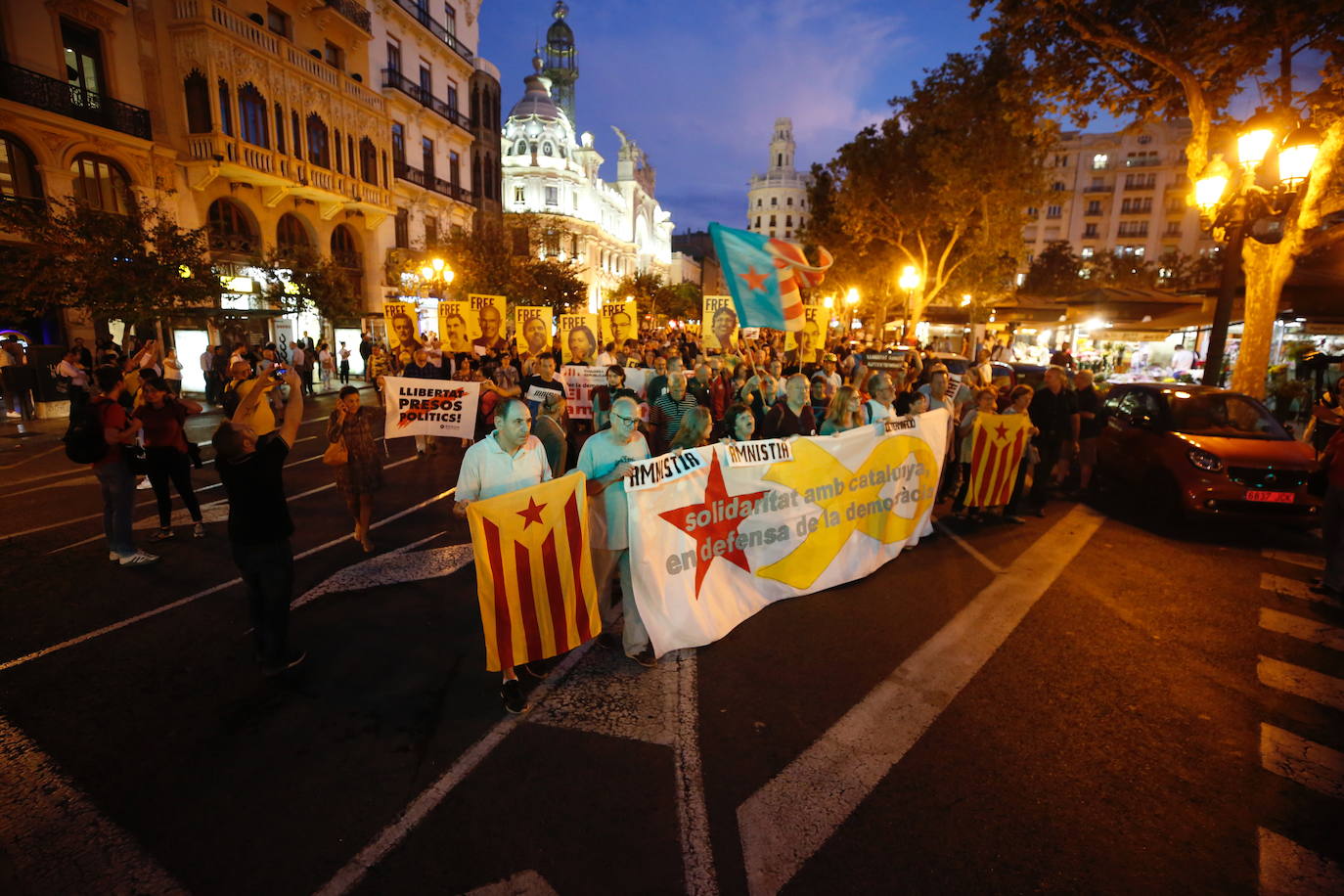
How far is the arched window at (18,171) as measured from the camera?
1594 centimetres

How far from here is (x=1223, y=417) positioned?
8.16 m

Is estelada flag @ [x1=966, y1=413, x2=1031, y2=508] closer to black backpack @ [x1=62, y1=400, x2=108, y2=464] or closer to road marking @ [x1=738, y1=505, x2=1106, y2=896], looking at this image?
road marking @ [x1=738, y1=505, x2=1106, y2=896]

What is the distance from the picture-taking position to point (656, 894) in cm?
273

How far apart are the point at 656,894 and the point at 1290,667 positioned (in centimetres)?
500

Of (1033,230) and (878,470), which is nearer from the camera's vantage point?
(878,470)

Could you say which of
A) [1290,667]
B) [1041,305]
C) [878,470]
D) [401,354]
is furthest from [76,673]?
[1041,305]

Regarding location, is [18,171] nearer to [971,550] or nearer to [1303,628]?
[971,550]

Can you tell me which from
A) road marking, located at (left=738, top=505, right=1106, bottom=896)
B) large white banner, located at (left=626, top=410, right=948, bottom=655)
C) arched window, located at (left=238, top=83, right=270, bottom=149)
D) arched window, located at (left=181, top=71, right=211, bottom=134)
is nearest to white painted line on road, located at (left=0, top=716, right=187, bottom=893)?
road marking, located at (left=738, top=505, right=1106, bottom=896)

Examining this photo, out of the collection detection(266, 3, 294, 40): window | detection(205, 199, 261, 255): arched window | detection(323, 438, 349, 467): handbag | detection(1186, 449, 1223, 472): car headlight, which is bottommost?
detection(1186, 449, 1223, 472): car headlight

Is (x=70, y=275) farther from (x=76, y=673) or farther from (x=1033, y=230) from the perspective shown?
(x=1033, y=230)

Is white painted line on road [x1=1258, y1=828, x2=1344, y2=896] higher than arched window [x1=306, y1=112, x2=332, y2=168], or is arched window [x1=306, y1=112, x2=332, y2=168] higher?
arched window [x1=306, y1=112, x2=332, y2=168]

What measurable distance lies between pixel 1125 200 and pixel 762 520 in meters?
89.2

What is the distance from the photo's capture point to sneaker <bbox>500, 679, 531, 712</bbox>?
3951 mm

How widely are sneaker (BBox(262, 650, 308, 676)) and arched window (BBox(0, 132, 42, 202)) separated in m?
19.2
